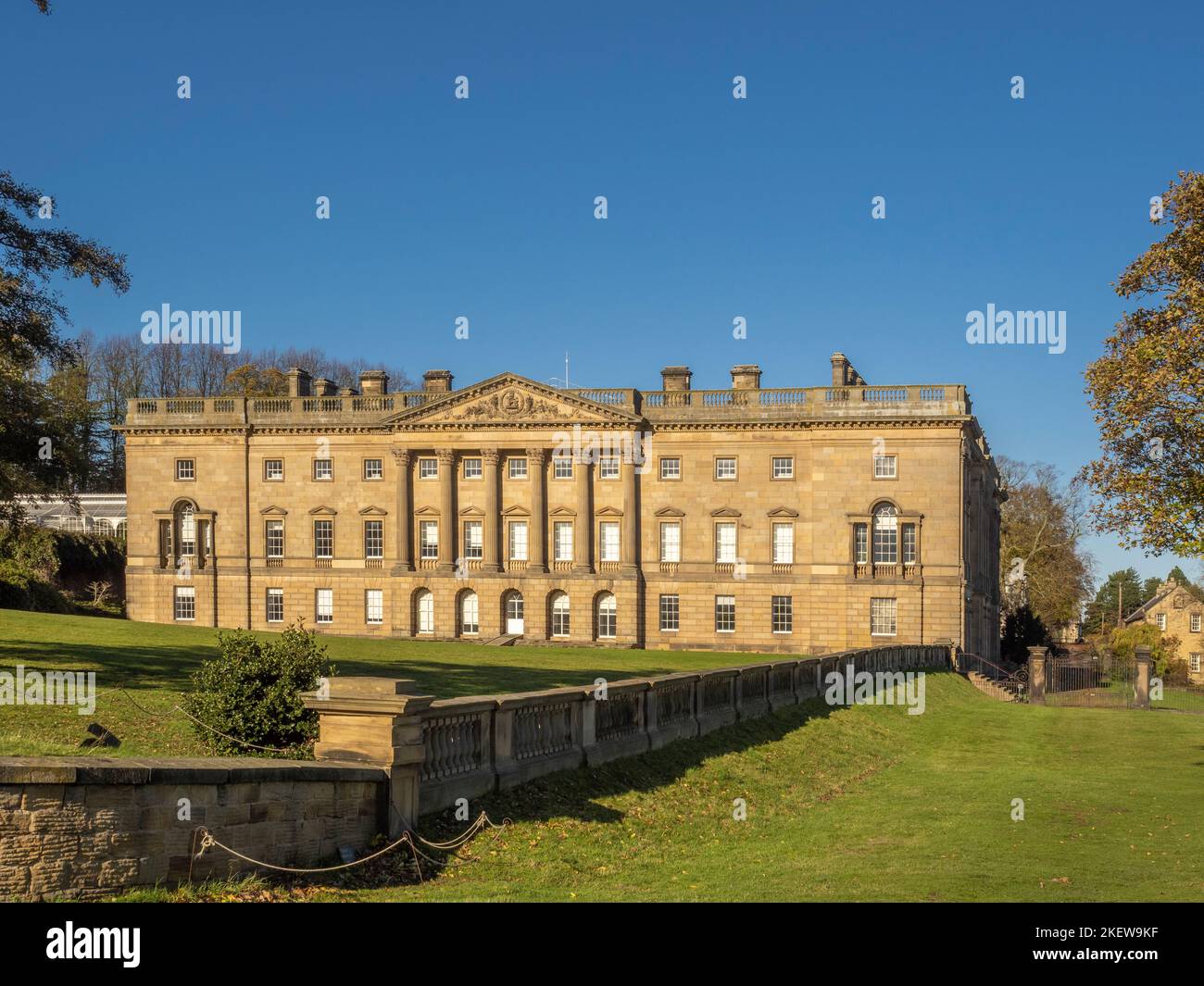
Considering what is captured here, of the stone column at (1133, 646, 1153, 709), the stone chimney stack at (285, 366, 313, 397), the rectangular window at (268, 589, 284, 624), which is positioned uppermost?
the stone chimney stack at (285, 366, 313, 397)

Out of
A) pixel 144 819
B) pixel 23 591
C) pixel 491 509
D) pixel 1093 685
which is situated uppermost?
pixel 491 509

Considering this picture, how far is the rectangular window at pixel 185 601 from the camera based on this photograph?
76.8 metres

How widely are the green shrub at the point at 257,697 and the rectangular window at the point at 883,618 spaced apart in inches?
2168

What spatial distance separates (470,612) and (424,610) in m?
2.65

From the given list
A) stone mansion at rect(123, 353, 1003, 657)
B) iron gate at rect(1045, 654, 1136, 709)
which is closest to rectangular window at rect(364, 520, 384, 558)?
stone mansion at rect(123, 353, 1003, 657)

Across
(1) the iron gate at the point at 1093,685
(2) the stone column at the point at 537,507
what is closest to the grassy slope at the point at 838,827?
(1) the iron gate at the point at 1093,685

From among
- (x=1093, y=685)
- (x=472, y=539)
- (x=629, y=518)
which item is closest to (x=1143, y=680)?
(x=1093, y=685)

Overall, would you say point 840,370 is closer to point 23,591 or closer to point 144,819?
point 23,591

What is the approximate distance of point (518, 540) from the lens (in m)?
73.8

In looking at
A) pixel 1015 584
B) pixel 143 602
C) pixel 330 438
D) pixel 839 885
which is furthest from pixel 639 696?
pixel 1015 584

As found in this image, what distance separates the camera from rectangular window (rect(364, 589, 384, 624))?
75062 millimetres

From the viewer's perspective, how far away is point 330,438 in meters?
75.4

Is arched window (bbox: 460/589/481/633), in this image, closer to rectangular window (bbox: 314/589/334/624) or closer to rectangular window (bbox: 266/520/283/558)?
rectangular window (bbox: 314/589/334/624)

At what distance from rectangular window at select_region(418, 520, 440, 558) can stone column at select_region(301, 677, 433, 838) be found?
59.7 meters
